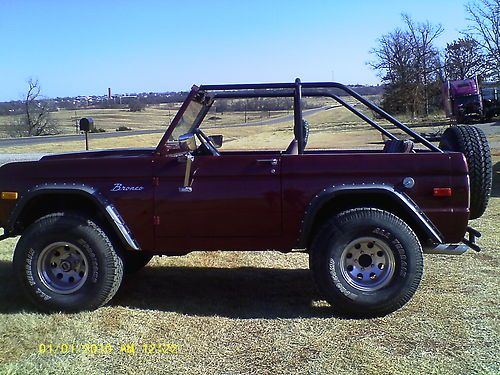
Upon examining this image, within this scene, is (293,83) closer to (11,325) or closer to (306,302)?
(306,302)

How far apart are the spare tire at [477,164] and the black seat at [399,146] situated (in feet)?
1.29

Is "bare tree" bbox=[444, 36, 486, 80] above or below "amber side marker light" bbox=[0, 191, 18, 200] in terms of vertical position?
above

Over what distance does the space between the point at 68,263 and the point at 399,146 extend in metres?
3.09

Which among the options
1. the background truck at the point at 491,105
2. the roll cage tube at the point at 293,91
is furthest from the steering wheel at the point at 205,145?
the background truck at the point at 491,105

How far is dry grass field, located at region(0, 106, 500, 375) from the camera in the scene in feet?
11.9

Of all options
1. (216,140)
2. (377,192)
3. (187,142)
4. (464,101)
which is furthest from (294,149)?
(464,101)

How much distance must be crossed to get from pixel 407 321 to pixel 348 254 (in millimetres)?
671

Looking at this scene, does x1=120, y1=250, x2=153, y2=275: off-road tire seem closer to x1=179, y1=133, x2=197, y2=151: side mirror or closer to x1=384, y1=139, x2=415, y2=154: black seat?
x1=179, y1=133, x2=197, y2=151: side mirror

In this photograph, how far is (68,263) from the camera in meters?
4.73

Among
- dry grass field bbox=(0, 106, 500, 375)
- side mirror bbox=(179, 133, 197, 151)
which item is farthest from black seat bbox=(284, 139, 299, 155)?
dry grass field bbox=(0, 106, 500, 375)

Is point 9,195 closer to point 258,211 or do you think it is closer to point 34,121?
point 258,211

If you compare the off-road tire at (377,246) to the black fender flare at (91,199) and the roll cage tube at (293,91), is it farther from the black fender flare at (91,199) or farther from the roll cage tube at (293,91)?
the black fender flare at (91,199)

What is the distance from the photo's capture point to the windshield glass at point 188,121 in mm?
4953

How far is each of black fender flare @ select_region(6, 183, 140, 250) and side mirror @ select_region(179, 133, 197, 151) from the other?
77 cm
